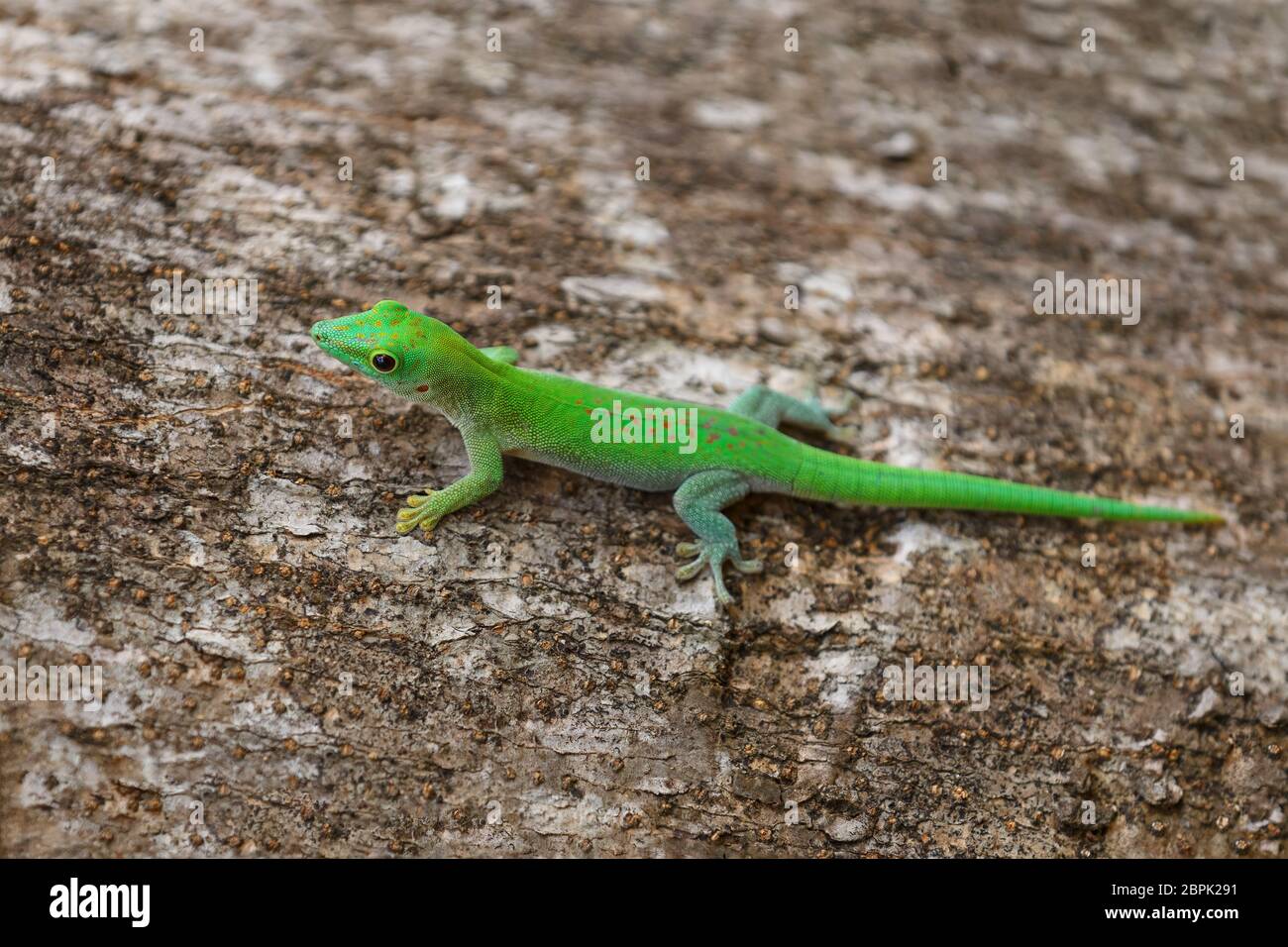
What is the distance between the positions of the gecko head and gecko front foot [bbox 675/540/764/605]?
157cm

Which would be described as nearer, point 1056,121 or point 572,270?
point 572,270

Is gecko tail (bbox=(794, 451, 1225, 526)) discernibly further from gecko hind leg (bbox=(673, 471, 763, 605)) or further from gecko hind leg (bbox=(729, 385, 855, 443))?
gecko hind leg (bbox=(673, 471, 763, 605))

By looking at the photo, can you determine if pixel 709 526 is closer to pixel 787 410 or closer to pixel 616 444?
pixel 616 444

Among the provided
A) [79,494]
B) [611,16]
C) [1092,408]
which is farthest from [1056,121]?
[79,494]

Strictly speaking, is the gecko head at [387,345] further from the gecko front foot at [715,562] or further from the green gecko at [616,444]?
the gecko front foot at [715,562]

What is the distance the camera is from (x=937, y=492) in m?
5.01

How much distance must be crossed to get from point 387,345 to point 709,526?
1.83 m

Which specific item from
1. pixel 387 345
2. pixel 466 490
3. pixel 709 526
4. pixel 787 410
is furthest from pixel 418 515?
pixel 787 410

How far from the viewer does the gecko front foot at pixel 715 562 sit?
465 centimetres

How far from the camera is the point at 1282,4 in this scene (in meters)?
8.82

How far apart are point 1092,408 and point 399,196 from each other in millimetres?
4759

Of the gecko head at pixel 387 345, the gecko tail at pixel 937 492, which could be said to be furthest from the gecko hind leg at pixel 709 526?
the gecko head at pixel 387 345

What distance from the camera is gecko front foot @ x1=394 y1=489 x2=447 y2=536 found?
14.7 ft

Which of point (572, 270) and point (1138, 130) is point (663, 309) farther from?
point (1138, 130)
